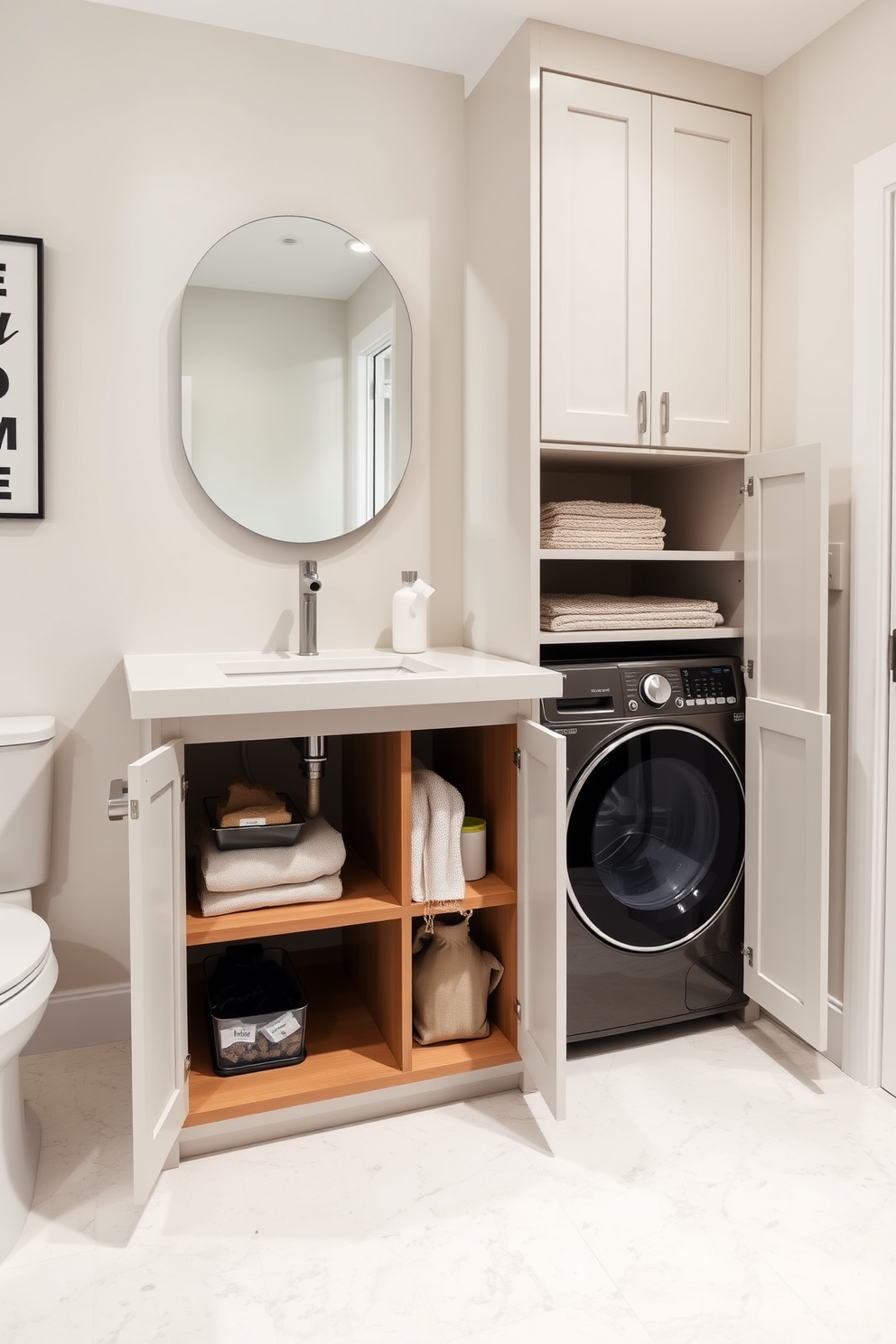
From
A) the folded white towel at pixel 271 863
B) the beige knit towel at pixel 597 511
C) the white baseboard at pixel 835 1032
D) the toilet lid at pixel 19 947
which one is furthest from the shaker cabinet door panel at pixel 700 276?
the toilet lid at pixel 19 947

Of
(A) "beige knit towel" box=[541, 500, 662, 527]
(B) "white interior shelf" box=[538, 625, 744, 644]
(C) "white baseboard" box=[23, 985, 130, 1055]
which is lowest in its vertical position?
(C) "white baseboard" box=[23, 985, 130, 1055]

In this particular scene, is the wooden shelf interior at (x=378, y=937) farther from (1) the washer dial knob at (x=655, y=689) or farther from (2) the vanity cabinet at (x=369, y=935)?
(1) the washer dial knob at (x=655, y=689)

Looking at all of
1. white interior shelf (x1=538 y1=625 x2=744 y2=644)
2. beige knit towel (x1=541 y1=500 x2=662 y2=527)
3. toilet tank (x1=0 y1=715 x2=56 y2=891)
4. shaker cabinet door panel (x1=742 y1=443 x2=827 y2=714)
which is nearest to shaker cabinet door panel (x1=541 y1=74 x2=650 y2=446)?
beige knit towel (x1=541 y1=500 x2=662 y2=527)

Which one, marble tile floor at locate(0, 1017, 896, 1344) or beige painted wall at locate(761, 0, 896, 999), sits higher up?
beige painted wall at locate(761, 0, 896, 999)

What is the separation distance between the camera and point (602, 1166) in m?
1.69

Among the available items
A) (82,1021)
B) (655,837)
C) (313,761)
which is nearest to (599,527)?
(655,837)

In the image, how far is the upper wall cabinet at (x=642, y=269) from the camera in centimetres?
194

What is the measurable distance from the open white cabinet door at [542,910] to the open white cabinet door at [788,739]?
24.2 inches

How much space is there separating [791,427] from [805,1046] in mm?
1470

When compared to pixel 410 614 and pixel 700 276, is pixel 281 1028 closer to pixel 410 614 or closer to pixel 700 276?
pixel 410 614

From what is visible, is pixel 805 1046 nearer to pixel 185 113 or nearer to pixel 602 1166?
pixel 602 1166

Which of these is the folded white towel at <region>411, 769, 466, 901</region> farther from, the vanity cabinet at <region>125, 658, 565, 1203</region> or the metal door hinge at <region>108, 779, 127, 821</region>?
the metal door hinge at <region>108, 779, 127, 821</region>

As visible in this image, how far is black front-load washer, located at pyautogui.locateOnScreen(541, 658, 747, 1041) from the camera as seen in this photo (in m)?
1.99

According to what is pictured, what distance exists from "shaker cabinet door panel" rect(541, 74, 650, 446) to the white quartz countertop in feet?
1.85
